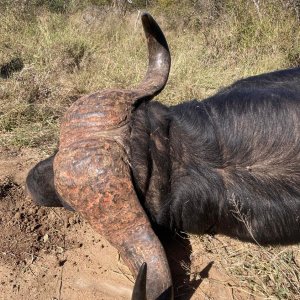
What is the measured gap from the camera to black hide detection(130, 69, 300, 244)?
7.94ft

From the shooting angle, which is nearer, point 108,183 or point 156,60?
point 108,183

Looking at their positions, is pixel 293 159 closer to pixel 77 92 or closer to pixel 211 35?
pixel 77 92

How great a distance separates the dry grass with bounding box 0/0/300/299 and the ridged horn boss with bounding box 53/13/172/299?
0.81m

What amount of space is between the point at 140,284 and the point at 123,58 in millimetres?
5096

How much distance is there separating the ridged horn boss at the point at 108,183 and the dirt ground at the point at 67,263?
502 millimetres

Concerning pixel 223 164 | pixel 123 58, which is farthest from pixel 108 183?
pixel 123 58

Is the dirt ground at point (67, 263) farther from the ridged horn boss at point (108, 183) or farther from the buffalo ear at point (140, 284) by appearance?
the buffalo ear at point (140, 284)

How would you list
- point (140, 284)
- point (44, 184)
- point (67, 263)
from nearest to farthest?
point (140, 284), point (44, 184), point (67, 263)

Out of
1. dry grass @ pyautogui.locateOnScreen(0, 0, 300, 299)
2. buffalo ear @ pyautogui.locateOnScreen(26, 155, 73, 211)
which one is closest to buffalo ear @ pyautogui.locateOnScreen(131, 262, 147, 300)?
buffalo ear @ pyautogui.locateOnScreen(26, 155, 73, 211)

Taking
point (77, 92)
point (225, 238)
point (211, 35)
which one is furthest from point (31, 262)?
point (211, 35)

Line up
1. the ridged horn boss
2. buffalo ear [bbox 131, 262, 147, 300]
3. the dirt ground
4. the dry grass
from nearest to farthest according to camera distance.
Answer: buffalo ear [bbox 131, 262, 147, 300] → the ridged horn boss → the dirt ground → the dry grass

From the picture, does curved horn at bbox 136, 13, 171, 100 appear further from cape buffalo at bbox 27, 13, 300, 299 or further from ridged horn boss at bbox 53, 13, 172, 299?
ridged horn boss at bbox 53, 13, 172, 299

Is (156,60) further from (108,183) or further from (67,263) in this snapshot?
(67,263)

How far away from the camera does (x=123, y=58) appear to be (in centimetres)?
652
